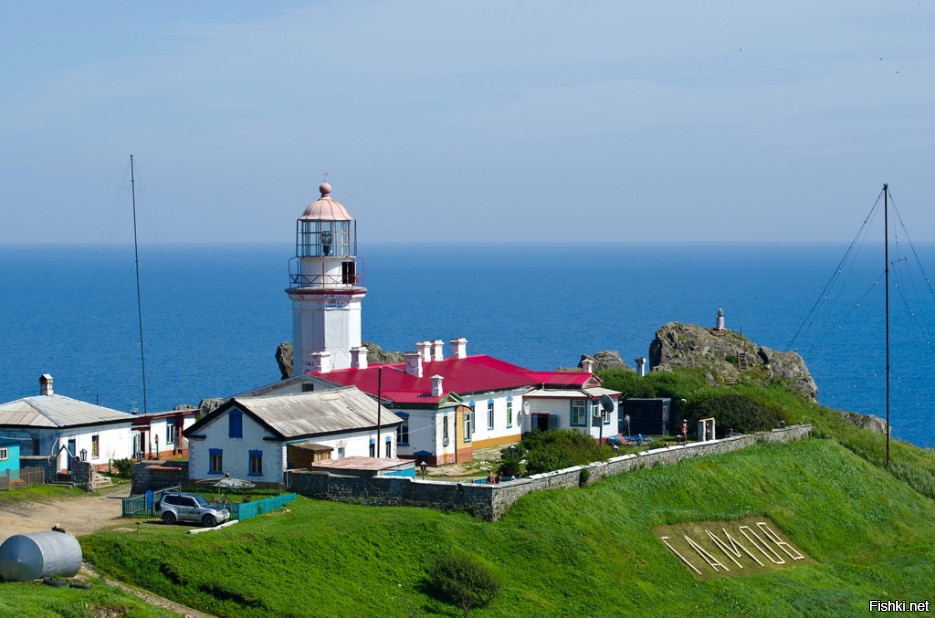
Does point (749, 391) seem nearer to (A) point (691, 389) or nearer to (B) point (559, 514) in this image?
(A) point (691, 389)

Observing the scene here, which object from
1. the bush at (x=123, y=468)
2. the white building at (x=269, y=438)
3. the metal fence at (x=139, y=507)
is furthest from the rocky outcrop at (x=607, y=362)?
the metal fence at (x=139, y=507)

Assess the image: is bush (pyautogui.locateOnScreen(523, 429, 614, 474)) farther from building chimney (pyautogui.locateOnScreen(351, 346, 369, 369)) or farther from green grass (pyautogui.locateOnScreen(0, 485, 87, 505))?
green grass (pyautogui.locateOnScreen(0, 485, 87, 505))

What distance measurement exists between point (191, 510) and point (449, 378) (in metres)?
20.5

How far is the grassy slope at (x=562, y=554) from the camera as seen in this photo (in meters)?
35.8

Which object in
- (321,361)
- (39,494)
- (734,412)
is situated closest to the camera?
(39,494)

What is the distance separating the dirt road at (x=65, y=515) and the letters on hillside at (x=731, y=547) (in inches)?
660

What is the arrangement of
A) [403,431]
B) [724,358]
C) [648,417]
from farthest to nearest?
1. [724,358]
2. [648,417]
3. [403,431]

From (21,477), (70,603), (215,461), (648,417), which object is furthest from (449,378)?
(70,603)

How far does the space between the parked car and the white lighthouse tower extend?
19.9 meters

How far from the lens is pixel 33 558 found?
3325 centimetres

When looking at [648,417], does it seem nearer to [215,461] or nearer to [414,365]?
[414,365]

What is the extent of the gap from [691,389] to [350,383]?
16822 millimetres

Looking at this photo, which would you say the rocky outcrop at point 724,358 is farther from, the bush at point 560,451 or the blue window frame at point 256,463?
the blue window frame at point 256,463

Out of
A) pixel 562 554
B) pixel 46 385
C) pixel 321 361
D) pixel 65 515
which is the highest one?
pixel 321 361
